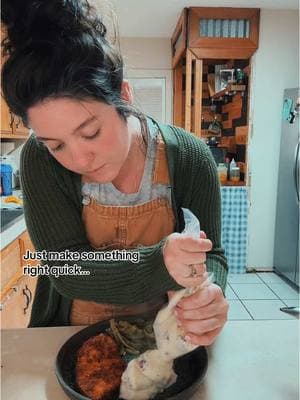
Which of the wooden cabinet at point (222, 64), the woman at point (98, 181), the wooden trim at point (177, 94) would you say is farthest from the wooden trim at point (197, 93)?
the woman at point (98, 181)

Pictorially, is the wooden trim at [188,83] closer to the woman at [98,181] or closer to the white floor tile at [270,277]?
the white floor tile at [270,277]

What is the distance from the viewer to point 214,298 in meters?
0.55

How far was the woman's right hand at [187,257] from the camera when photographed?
0.50 meters

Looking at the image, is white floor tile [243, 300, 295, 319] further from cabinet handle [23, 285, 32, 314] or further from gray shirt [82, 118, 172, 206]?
gray shirt [82, 118, 172, 206]

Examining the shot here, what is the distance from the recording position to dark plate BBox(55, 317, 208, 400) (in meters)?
0.49

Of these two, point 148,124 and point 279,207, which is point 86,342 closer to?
point 148,124

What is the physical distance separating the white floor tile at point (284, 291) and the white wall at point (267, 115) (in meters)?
0.27

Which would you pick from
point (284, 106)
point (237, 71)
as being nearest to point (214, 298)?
point (284, 106)

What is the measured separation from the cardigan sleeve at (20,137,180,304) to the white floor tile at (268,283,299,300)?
6.79ft

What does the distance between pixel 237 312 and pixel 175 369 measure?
5.96 ft

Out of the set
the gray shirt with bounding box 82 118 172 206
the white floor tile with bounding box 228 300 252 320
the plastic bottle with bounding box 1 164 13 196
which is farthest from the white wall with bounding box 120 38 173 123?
the gray shirt with bounding box 82 118 172 206

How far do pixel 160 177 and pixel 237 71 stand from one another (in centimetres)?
241

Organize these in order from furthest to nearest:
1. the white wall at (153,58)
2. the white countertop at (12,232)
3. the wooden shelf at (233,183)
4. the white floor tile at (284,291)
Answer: the white wall at (153,58)
the wooden shelf at (233,183)
the white floor tile at (284,291)
the white countertop at (12,232)

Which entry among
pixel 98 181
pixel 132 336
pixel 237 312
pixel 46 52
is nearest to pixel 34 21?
pixel 46 52
